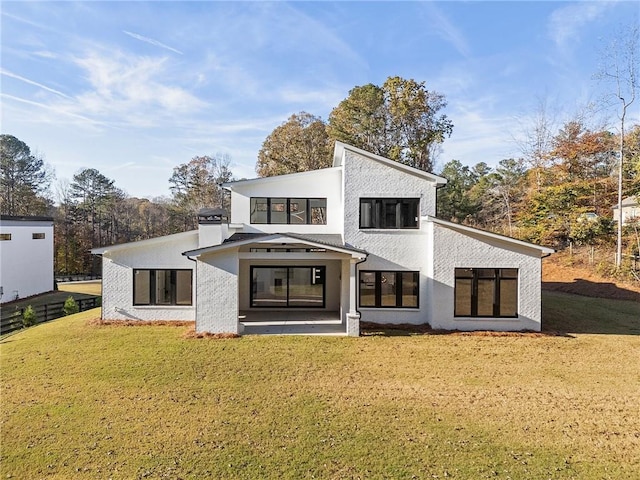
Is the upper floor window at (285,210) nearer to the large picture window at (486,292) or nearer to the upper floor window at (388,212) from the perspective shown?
the upper floor window at (388,212)

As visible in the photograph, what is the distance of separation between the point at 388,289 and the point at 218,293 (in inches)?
261

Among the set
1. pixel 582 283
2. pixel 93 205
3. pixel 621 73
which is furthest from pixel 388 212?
pixel 93 205

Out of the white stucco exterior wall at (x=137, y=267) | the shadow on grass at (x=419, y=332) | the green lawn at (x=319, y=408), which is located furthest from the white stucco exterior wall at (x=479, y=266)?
the white stucco exterior wall at (x=137, y=267)

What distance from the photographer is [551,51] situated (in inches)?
833

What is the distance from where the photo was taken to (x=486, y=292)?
1403cm

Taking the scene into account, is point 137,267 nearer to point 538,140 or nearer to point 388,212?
point 388,212

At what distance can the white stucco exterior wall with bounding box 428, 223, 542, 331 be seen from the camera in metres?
13.8

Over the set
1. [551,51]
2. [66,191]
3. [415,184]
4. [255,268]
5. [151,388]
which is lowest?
[151,388]

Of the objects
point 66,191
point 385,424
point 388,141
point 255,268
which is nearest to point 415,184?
point 255,268

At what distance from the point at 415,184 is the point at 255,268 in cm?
809

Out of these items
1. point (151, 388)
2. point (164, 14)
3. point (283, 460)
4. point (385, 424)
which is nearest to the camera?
point (283, 460)

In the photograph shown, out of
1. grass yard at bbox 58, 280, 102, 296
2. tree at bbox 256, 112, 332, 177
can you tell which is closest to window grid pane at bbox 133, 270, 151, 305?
grass yard at bbox 58, 280, 102, 296

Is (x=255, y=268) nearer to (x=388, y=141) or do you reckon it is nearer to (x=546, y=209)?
(x=388, y=141)

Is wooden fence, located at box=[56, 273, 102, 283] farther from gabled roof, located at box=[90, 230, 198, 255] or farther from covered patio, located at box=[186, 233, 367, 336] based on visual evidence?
covered patio, located at box=[186, 233, 367, 336]
